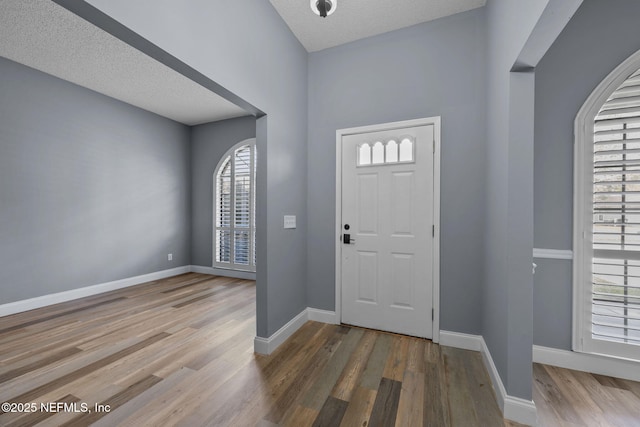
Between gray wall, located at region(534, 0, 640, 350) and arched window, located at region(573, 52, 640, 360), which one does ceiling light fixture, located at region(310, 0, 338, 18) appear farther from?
arched window, located at region(573, 52, 640, 360)

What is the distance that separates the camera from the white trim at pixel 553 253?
1.96 meters

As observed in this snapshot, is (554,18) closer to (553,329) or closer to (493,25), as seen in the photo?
(493,25)

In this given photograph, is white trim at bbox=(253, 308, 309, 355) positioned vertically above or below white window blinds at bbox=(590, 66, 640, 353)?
below

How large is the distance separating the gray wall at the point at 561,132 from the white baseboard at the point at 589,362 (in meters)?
0.07

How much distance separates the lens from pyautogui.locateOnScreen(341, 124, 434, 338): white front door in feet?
8.13

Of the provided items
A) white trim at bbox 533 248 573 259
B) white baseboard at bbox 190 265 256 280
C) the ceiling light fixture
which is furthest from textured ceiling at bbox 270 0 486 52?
white baseboard at bbox 190 265 256 280

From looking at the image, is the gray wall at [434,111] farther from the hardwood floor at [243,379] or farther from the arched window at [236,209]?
the arched window at [236,209]

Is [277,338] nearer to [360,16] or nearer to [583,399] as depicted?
[583,399]

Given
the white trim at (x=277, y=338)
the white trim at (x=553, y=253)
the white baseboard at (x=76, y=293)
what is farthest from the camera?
the white baseboard at (x=76, y=293)

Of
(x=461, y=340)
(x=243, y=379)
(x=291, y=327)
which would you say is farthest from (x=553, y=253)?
(x=243, y=379)

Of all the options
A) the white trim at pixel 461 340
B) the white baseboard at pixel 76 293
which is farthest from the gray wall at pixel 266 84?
the white baseboard at pixel 76 293

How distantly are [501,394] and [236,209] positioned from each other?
4.51 meters

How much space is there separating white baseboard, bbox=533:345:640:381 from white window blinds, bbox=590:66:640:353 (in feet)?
0.52

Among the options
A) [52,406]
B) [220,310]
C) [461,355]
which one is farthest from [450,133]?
[52,406]
